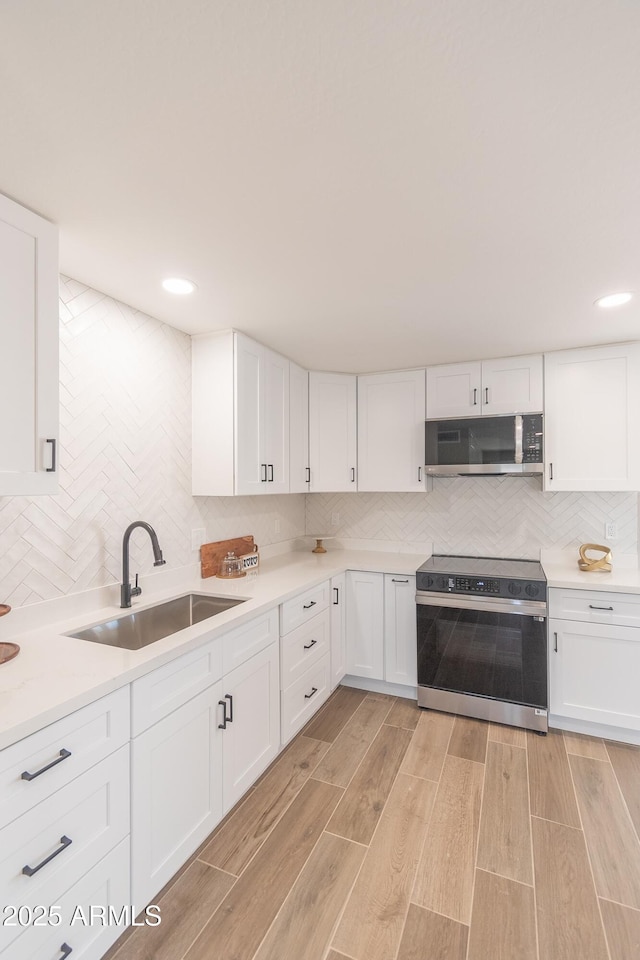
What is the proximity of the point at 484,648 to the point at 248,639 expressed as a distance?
1.49m

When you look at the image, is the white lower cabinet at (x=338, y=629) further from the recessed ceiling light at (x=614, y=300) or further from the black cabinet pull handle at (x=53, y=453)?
the recessed ceiling light at (x=614, y=300)

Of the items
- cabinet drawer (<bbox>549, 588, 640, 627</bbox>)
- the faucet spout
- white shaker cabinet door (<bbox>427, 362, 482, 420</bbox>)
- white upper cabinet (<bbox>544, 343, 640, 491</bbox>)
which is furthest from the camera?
white shaker cabinet door (<bbox>427, 362, 482, 420</bbox>)

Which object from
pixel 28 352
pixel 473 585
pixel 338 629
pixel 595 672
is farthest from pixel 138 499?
pixel 595 672

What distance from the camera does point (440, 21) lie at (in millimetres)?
812

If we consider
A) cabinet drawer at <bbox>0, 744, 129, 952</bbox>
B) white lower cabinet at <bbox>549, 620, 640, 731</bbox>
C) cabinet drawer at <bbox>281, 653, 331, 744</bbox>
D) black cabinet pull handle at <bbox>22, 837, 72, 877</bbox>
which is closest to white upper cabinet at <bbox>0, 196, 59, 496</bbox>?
cabinet drawer at <bbox>0, 744, 129, 952</bbox>

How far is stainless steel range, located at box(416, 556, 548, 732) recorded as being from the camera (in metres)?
2.54

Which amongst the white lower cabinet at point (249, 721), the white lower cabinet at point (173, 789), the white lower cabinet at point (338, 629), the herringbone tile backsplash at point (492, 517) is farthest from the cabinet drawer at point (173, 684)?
the herringbone tile backsplash at point (492, 517)

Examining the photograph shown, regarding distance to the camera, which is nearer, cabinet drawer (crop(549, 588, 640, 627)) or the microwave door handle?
cabinet drawer (crop(549, 588, 640, 627))

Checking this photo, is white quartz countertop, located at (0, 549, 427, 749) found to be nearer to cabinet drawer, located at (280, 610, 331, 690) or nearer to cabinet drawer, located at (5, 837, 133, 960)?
cabinet drawer, located at (280, 610, 331, 690)

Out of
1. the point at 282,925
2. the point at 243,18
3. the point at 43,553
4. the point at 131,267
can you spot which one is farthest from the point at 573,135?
the point at 282,925

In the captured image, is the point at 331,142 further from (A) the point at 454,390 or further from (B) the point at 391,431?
(B) the point at 391,431

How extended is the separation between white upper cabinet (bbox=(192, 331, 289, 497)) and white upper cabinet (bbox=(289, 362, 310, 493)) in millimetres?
396

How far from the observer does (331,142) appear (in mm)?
1099

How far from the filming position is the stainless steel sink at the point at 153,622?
6.03 feet
